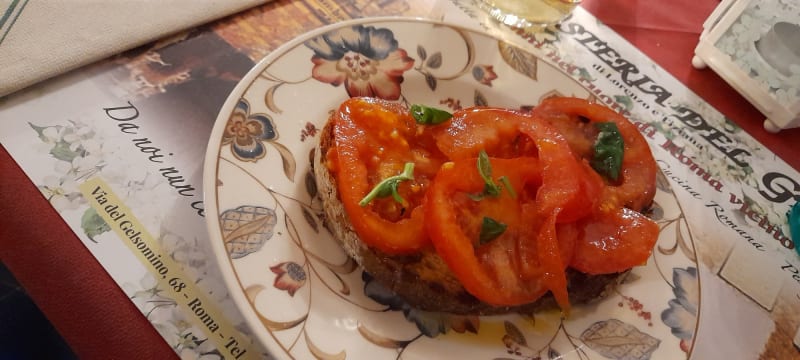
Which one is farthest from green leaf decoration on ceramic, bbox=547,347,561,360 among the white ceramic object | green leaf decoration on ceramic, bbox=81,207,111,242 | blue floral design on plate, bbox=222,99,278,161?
the white ceramic object

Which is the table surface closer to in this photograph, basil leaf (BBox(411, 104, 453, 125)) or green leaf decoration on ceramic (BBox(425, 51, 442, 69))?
basil leaf (BBox(411, 104, 453, 125))

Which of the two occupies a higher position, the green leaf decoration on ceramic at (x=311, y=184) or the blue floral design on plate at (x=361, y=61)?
the blue floral design on plate at (x=361, y=61)

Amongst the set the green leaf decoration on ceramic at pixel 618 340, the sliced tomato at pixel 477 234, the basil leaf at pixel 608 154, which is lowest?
the green leaf decoration on ceramic at pixel 618 340

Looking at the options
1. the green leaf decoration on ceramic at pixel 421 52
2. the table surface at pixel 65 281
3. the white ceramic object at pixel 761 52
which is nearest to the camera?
the table surface at pixel 65 281

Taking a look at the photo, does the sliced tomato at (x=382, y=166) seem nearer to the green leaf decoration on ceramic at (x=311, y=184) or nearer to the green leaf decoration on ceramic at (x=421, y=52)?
the green leaf decoration on ceramic at (x=311, y=184)

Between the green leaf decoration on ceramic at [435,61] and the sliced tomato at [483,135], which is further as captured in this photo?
the green leaf decoration on ceramic at [435,61]

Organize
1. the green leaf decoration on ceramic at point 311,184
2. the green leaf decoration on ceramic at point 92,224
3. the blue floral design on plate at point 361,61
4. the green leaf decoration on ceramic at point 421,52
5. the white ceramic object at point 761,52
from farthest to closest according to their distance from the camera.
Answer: the white ceramic object at point 761,52
the green leaf decoration on ceramic at point 421,52
the blue floral design on plate at point 361,61
the green leaf decoration on ceramic at point 311,184
the green leaf decoration on ceramic at point 92,224

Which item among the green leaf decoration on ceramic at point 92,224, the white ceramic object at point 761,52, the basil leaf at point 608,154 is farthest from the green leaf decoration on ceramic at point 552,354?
the white ceramic object at point 761,52

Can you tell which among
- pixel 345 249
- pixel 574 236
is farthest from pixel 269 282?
pixel 574 236
